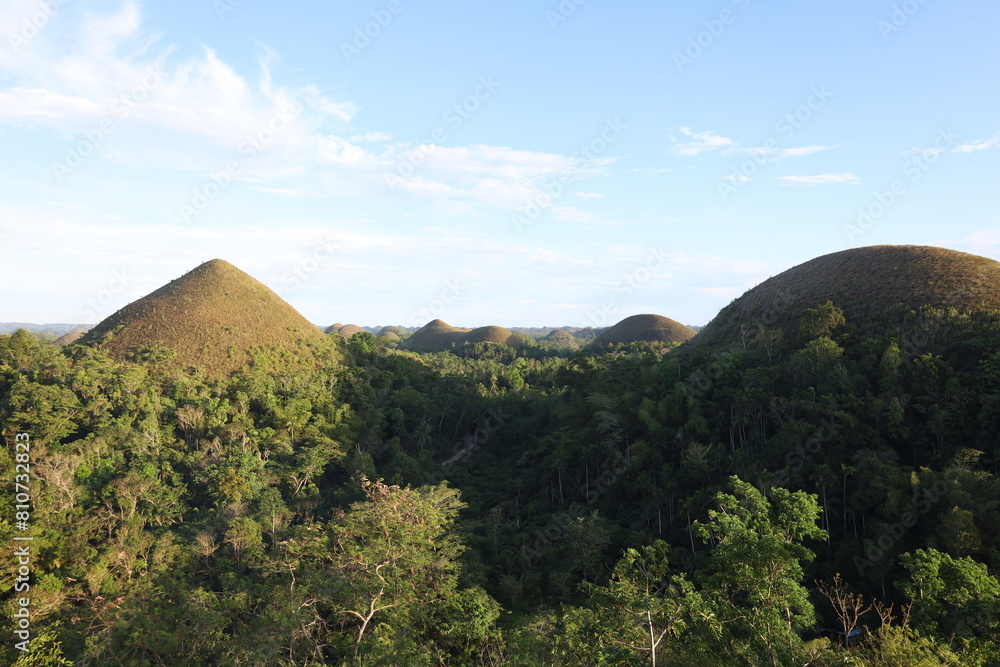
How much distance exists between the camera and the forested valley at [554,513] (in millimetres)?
9578

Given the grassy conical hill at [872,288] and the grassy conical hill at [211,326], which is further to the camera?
the grassy conical hill at [211,326]

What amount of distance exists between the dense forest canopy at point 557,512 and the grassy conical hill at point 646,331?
177 feet

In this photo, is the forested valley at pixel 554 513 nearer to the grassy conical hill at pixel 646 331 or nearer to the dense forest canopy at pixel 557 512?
the dense forest canopy at pixel 557 512

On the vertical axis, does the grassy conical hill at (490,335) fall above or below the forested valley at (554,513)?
above

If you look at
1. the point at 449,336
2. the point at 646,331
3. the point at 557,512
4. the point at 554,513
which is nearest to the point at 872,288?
the point at 557,512

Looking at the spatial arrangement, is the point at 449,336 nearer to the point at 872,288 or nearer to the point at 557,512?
the point at 557,512

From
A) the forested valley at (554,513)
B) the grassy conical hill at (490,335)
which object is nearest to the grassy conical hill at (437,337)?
the grassy conical hill at (490,335)

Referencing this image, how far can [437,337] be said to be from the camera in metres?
125

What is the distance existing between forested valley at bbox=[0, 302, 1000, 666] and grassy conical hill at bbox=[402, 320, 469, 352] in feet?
272

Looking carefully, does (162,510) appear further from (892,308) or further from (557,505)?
(892,308)

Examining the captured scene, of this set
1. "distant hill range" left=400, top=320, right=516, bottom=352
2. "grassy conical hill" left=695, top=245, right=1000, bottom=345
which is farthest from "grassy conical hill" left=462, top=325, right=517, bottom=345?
"grassy conical hill" left=695, top=245, right=1000, bottom=345

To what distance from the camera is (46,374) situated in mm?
27625

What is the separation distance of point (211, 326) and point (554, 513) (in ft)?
104

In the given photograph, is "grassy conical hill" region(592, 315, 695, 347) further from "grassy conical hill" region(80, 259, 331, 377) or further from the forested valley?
"grassy conical hill" region(80, 259, 331, 377)
